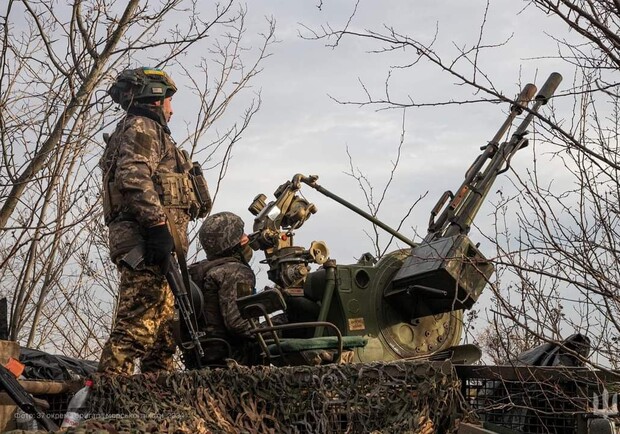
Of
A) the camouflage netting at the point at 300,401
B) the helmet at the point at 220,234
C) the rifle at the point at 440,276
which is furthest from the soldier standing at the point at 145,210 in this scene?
the rifle at the point at 440,276

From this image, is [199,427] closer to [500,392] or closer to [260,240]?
[500,392]

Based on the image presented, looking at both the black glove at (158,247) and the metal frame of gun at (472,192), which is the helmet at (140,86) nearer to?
the black glove at (158,247)

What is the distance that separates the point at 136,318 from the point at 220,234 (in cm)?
95

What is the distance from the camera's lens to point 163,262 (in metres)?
6.44

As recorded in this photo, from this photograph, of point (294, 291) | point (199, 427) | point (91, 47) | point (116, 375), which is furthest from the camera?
point (91, 47)

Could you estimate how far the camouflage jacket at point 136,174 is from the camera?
646 cm

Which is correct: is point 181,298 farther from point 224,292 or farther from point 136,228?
point 136,228

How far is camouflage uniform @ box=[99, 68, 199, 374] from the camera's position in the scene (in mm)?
6410

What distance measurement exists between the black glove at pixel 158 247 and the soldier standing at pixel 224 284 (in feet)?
1.56

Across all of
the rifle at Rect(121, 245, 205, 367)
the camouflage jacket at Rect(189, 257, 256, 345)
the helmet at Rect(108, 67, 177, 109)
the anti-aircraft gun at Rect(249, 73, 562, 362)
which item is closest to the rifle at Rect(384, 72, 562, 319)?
the anti-aircraft gun at Rect(249, 73, 562, 362)

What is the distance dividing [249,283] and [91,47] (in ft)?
7.54

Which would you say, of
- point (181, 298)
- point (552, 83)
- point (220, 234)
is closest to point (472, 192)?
Answer: point (552, 83)

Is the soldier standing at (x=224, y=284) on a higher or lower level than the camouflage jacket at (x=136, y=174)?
lower

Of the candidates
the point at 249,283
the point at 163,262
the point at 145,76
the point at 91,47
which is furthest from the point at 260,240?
the point at 91,47
